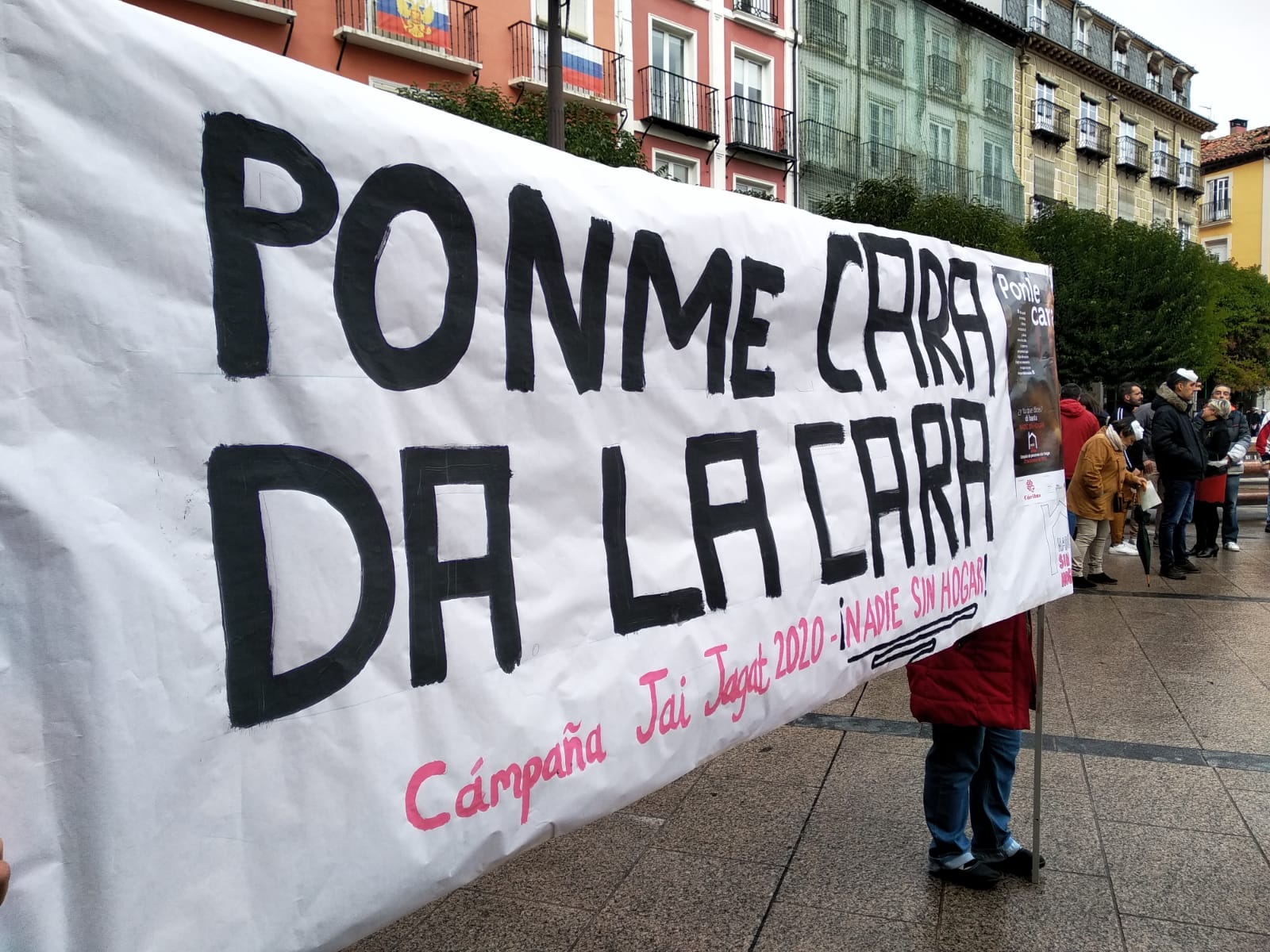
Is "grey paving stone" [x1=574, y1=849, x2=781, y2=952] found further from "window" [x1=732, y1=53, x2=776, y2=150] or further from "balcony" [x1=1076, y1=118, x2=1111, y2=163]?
"balcony" [x1=1076, y1=118, x2=1111, y2=163]

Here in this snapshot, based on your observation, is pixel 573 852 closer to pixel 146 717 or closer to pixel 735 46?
pixel 146 717

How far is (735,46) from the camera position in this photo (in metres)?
20.0

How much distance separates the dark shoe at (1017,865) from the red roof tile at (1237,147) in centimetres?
4636

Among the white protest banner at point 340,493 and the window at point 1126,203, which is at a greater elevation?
the window at point 1126,203

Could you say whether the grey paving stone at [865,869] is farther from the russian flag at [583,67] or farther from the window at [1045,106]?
the window at [1045,106]

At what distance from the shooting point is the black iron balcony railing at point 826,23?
21.6m

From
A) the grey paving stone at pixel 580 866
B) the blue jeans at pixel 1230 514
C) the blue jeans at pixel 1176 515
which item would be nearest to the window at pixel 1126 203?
the blue jeans at pixel 1230 514

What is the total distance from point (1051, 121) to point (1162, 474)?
24449 millimetres

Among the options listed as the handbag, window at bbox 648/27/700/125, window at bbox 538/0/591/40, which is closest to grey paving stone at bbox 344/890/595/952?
the handbag

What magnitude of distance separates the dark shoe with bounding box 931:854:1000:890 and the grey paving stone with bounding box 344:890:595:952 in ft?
3.51

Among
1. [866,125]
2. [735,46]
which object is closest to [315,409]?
[735,46]

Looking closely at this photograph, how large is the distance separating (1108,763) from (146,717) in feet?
12.6

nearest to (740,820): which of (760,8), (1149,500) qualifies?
(1149,500)

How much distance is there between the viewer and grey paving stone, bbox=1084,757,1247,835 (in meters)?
3.37
